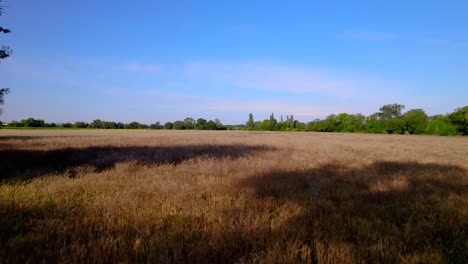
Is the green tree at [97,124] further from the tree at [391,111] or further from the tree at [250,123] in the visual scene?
the tree at [391,111]

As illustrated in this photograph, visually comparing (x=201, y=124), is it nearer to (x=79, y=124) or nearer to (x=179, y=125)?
(x=179, y=125)

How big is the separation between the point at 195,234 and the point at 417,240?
2771 mm

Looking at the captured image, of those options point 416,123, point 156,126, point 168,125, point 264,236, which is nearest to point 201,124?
point 168,125

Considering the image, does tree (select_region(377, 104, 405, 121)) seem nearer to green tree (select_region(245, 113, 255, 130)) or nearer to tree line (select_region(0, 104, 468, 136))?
tree line (select_region(0, 104, 468, 136))

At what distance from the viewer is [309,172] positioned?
23.5 feet

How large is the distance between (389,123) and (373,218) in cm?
9217

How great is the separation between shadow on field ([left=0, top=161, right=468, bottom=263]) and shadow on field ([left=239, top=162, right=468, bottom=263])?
0.04ft

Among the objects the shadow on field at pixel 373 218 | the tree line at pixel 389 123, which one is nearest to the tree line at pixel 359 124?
the tree line at pixel 389 123

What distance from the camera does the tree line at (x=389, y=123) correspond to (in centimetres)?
6412

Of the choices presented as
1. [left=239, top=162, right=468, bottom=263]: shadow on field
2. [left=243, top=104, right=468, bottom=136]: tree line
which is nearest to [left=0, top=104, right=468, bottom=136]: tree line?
[left=243, top=104, right=468, bottom=136]: tree line

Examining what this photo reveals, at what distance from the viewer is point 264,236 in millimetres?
2900

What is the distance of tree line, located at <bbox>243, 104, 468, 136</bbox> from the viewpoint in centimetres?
6412

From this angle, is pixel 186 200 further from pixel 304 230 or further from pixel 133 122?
pixel 133 122

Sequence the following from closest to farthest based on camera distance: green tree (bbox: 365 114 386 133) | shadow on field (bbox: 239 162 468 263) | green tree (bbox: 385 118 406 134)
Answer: shadow on field (bbox: 239 162 468 263) → green tree (bbox: 385 118 406 134) → green tree (bbox: 365 114 386 133)
